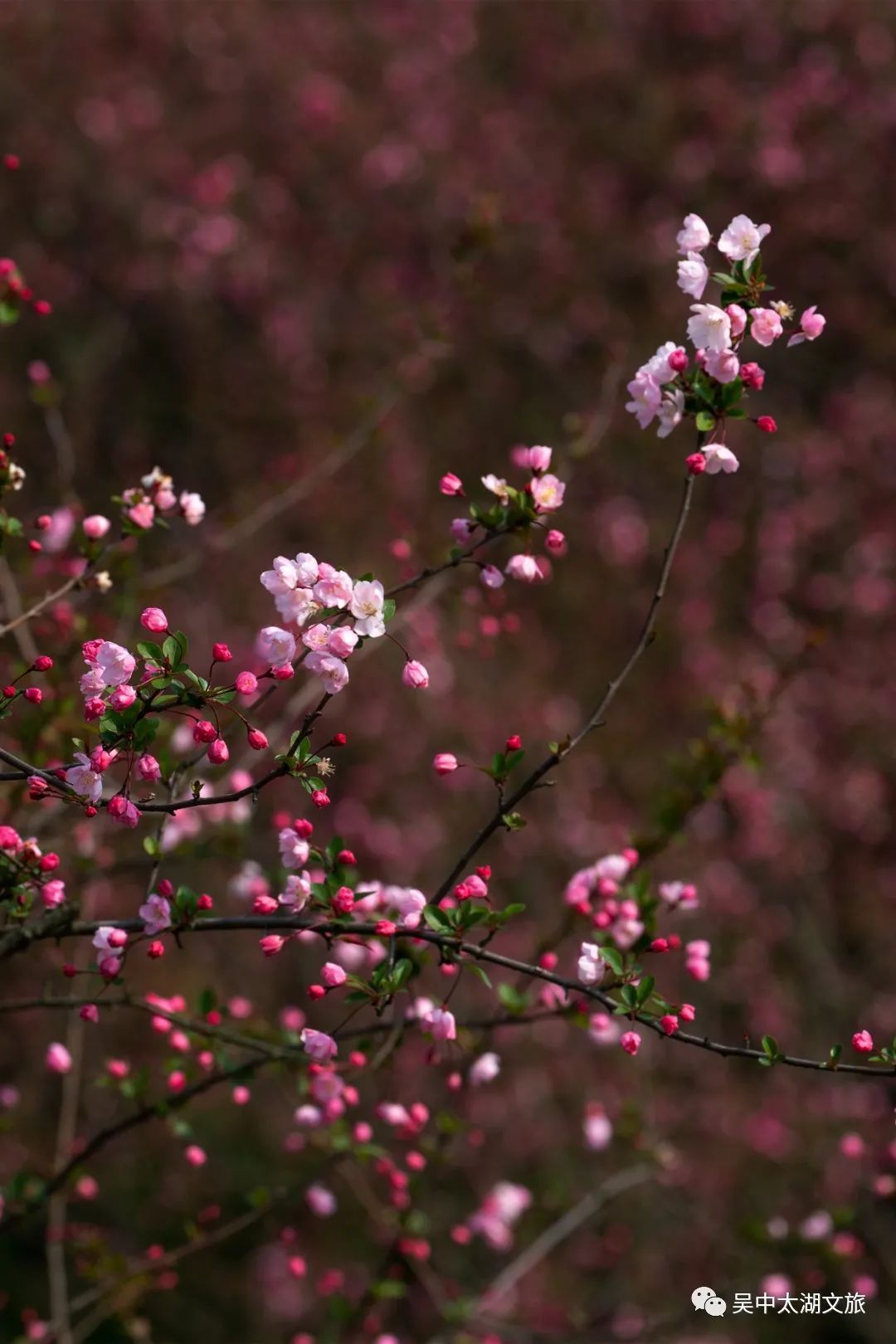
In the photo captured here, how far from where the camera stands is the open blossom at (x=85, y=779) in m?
1.61

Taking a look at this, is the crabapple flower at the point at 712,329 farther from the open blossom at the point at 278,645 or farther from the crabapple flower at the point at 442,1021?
the crabapple flower at the point at 442,1021

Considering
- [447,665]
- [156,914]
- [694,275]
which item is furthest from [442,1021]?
[447,665]

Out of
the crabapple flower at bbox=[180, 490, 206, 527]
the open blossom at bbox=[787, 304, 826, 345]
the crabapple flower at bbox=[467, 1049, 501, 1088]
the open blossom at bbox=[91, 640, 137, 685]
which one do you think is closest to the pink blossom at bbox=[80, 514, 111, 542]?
the crabapple flower at bbox=[180, 490, 206, 527]

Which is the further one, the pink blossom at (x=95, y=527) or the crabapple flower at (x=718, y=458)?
the pink blossom at (x=95, y=527)

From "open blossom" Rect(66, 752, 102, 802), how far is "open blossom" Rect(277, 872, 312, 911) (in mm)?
335

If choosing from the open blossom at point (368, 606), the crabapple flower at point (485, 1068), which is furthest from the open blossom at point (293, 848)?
the crabapple flower at point (485, 1068)

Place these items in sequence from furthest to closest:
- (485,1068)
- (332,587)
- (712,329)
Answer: (485,1068) → (712,329) → (332,587)

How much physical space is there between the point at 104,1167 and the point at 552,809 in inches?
107

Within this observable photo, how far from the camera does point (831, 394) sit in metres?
7.45

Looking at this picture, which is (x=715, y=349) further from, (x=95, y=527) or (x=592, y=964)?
(x=95, y=527)

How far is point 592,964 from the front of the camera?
181cm

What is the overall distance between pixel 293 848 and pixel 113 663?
456 millimetres

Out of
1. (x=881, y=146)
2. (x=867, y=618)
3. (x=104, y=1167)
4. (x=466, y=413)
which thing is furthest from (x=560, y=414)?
(x=104, y=1167)

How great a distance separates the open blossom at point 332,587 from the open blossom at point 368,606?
2 cm
